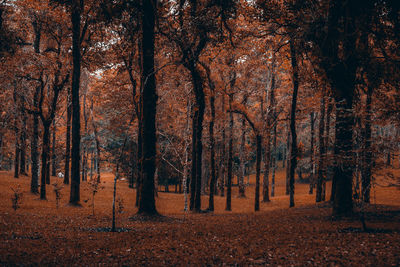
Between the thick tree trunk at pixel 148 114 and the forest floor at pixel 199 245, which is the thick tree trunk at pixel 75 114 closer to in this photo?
the thick tree trunk at pixel 148 114

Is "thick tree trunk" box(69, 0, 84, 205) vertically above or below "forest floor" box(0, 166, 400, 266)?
above

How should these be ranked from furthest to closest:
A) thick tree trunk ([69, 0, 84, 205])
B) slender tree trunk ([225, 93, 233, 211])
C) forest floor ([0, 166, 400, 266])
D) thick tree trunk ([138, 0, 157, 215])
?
1. slender tree trunk ([225, 93, 233, 211])
2. thick tree trunk ([69, 0, 84, 205])
3. thick tree trunk ([138, 0, 157, 215])
4. forest floor ([0, 166, 400, 266])

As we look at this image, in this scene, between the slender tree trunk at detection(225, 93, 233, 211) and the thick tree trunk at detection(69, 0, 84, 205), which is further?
the slender tree trunk at detection(225, 93, 233, 211)

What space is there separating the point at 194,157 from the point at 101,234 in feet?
32.4

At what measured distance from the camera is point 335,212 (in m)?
12.9

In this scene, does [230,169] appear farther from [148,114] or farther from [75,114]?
[148,114]

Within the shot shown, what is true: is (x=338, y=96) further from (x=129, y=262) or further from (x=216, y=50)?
(x=129, y=262)

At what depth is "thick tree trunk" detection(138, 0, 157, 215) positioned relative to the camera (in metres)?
12.2

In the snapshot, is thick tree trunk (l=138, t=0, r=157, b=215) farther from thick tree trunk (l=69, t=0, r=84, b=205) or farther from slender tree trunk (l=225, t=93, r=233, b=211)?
slender tree trunk (l=225, t=93, r=233, b=211)

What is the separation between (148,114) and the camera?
12.3m

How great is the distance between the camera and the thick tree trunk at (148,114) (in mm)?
12188

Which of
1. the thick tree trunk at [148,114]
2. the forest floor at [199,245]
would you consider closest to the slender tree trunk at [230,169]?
the thick tree trunk at [148,114]

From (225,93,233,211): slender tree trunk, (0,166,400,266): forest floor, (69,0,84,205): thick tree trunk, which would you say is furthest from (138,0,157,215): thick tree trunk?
(225,93,233,211): slender tree trunk

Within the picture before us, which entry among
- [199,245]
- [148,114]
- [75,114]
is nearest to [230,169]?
[75,114]
